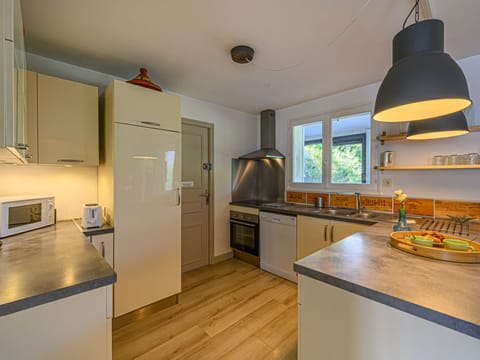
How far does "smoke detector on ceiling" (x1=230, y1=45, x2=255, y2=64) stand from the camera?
5.91 feet

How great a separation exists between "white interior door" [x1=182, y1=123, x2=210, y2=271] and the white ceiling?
820mm

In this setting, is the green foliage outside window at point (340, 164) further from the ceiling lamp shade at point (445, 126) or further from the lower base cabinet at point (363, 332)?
the lower base cabinet at point (363, 332)

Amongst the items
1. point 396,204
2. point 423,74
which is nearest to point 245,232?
point 396,204

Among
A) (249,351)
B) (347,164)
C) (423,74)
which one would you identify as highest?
(423,74)

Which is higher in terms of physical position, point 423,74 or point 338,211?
point 423,74

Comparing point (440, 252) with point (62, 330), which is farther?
point (440, 252)

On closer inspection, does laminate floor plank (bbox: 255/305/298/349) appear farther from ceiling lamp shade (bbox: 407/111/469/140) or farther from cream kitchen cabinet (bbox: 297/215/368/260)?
ceiling lamp shade (bbox: 407/111/469/140)

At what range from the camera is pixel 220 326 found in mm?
1892

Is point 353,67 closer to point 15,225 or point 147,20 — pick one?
point 147,20

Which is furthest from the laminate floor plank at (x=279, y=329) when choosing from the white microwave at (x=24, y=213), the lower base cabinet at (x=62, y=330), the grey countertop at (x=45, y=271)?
the white microwave at (x=24, y=213)

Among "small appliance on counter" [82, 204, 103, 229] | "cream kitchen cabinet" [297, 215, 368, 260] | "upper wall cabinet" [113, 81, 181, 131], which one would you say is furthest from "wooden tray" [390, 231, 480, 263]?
"small appliance on counter" [82, 204, 103, 229]

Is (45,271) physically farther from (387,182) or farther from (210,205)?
(387,182)

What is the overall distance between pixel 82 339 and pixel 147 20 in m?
1.90

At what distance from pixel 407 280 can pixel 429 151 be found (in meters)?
2.01
